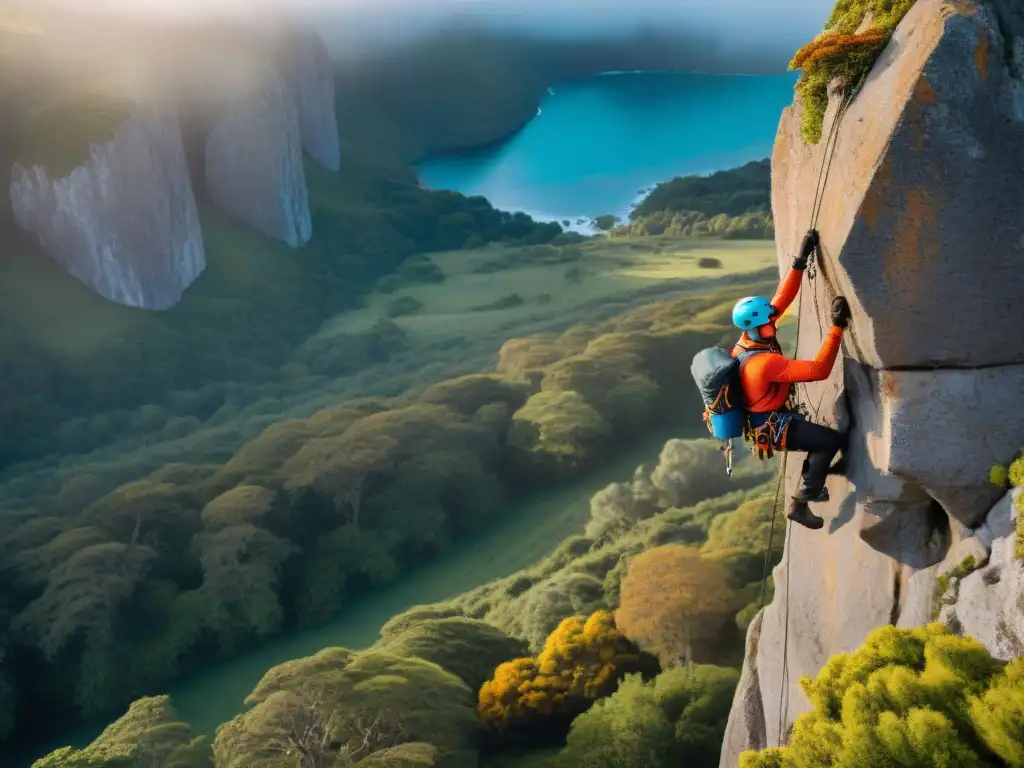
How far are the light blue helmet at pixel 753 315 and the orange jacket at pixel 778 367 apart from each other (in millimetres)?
125

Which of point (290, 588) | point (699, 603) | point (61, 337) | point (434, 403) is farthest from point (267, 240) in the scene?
point (699, 603)

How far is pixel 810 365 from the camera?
9727mm

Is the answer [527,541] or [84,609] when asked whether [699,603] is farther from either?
[84,609]

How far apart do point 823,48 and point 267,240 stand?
10510cm

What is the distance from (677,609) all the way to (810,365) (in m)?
18.6

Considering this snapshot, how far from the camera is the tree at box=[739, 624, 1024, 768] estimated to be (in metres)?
7.82

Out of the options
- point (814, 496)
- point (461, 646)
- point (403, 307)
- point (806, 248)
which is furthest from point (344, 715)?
point (403, 307)

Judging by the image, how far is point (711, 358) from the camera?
10.5 meters

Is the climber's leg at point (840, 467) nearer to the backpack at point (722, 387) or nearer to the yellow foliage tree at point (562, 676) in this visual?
the backpack at point (722, 387)

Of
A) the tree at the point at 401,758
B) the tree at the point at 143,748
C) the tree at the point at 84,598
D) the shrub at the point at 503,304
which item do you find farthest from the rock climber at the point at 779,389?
the shrub at the point at 503,304

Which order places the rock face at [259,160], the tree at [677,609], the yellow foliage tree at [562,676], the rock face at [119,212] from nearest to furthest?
the yellow foliage tree at [562,676], the tree at [677,609], the rock face at [119,212], the rock face at [259,160]

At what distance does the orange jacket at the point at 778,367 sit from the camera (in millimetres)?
9688

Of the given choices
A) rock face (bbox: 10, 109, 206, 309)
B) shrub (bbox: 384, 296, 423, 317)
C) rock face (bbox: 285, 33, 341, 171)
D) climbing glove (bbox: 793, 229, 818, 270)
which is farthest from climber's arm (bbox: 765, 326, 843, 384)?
rock face (bbox: 285, 33, 341, 171)

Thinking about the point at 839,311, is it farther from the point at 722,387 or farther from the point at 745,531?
the point at 745,531
